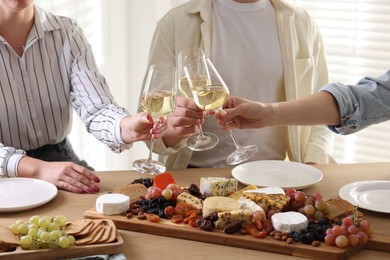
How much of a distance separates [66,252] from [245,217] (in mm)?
427

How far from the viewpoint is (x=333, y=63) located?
144 inches

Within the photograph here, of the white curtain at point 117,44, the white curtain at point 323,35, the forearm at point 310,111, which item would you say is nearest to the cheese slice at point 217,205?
the forearm at point 310,111

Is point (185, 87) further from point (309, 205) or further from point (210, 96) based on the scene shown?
point (309, 205)

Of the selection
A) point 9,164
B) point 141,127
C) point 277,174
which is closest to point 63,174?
point 9,164

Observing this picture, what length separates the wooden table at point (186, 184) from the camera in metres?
1.68

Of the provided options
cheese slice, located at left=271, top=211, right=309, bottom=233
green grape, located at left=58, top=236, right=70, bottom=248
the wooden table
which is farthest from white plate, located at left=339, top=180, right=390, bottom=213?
green grape, located at left=58, top=236, right=70, bottom=248

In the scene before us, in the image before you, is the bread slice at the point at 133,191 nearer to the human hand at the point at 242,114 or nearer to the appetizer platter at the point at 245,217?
the appetizer platter at the point at 245,217

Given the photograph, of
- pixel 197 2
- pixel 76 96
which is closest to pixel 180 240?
pixel 76 96

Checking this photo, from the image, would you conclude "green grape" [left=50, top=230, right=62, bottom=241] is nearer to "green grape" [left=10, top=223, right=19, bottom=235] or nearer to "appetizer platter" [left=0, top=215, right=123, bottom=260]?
"appetizer platter" [left=0, top=215, right=123, bottom=260]

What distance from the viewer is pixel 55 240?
161cm

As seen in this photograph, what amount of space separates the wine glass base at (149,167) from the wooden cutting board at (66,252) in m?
0.45

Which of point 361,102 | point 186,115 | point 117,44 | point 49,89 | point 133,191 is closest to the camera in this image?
point 133,191

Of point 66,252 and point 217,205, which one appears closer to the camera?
point 66,252

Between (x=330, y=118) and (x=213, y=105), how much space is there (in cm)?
49
